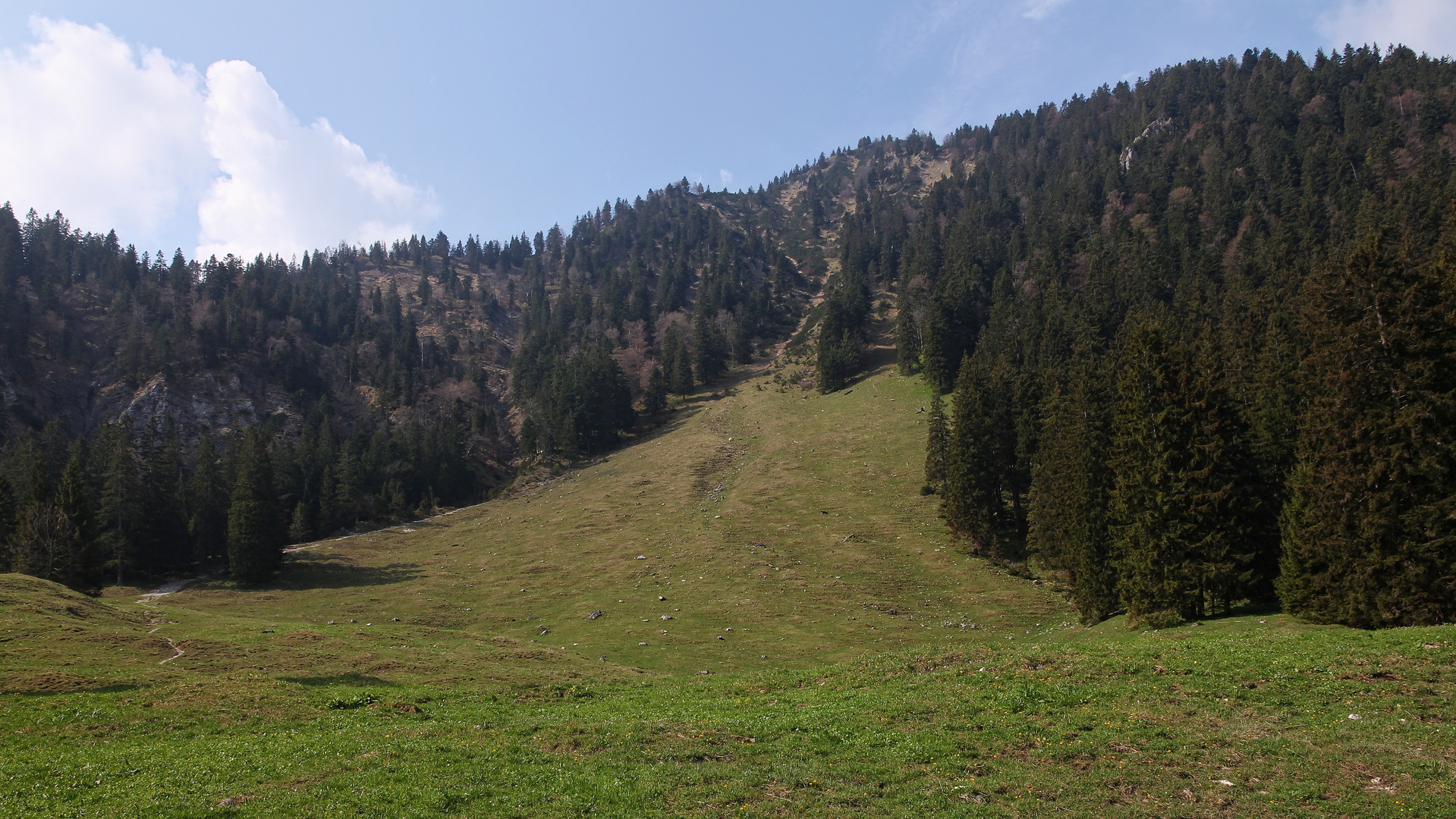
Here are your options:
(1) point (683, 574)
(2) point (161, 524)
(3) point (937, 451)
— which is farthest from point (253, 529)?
(3) point (937, 451)

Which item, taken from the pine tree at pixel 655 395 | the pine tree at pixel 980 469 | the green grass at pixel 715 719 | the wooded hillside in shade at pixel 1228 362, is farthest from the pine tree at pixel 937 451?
the pine tree at pixel 655 395

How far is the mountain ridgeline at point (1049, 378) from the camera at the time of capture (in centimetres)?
2948

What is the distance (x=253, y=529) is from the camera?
236 feet

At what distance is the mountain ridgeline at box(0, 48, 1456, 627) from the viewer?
29.5 metres

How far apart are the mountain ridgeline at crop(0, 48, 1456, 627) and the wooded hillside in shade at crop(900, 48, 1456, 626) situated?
22 cm

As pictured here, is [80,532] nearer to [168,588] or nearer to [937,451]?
[168,588]

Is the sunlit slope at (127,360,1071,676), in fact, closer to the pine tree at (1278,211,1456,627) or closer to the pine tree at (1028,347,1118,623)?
the pine tree at (1028,347,1118,623)

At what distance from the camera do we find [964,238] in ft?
509

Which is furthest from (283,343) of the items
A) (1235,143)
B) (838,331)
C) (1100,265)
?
(1235,143)

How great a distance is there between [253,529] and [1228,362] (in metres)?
99.1

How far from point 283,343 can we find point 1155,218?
695ft

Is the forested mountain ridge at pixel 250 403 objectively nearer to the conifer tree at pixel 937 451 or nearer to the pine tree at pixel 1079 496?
the conifer tree at pixel 937 451

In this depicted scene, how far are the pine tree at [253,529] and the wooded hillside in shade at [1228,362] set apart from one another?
72783mm

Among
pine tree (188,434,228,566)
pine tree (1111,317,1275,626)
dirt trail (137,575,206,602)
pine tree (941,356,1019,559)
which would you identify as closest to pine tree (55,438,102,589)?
dirt trail (137,575,206,602)
